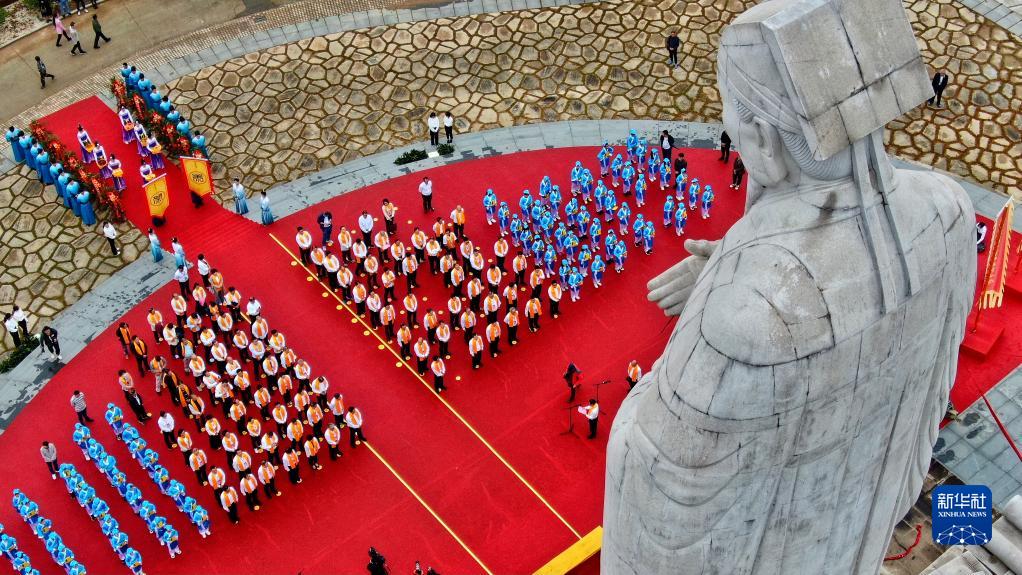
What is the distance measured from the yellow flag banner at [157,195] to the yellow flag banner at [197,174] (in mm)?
706

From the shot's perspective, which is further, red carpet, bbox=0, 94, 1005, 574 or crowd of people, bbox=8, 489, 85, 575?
red carpet, bbox=0, 94, 1005, 574

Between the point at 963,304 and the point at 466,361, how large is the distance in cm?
2156

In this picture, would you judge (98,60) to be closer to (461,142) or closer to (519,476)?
(461,142)

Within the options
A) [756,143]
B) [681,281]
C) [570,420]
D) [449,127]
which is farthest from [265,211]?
[756,143]

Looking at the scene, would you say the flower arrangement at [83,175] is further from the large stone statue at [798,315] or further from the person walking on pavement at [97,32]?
the large stone statue at [798,315]

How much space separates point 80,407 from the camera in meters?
29.1

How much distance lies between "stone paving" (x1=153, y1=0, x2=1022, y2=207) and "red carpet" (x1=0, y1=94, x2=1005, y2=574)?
8.79 feet

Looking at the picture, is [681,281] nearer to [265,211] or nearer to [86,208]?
[265,211]

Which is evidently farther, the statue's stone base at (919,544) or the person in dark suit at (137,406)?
the person in dark suit at (137,406)

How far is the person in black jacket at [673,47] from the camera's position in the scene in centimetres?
3791

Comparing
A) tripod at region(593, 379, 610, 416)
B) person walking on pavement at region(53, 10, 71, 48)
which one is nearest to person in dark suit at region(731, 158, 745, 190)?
tripod at region(593, 379, 610, 416)

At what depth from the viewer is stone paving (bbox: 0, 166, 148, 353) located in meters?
32.9

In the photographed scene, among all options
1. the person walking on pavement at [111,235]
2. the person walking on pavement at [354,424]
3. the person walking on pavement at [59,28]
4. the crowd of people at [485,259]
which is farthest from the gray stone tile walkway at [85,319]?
the person walking on pavement at [59,28]

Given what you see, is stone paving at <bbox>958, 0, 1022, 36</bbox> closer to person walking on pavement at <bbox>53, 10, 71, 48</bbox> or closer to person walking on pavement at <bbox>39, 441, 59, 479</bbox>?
person walking on pavement at <bbox>53, 10, 71, 48</bbox>
